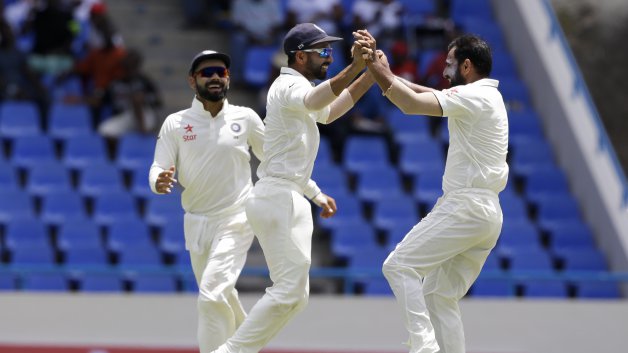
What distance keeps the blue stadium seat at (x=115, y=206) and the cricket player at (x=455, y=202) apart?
263 inches

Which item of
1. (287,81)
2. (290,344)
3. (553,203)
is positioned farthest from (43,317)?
(553,203)

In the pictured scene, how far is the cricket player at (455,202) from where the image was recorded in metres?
8.77

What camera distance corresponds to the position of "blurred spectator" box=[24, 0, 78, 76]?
16.8 metres

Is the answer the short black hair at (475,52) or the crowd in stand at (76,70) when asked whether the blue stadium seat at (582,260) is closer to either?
the crowd in stand at (76,70)

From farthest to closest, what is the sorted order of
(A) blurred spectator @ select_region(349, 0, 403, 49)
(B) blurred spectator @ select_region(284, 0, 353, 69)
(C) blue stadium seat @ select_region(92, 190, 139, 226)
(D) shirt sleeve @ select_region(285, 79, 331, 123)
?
(A) blurred spectator @ select_region(349, 0, 403, 49) → (B) blurred spectator @ select_region(284, 0, 353, 69) → (C) blue stadium seat @ select_region(92, 190, 139, 226) → (D) shirt sleeve @ select_region(285, 79, 331, 123)

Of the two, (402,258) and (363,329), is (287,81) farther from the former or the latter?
(363,329)

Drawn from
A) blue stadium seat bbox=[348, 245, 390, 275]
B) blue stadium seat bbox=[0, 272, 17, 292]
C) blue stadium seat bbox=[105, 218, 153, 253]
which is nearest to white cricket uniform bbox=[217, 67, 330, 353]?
blue stadium seat bbox=[0, 272, 17, 292]

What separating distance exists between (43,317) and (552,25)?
7.22 meters

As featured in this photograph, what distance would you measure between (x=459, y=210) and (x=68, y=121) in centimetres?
812

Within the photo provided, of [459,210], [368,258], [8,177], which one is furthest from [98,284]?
[459,210]

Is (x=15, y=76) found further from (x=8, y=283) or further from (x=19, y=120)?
(x=8, y=283)

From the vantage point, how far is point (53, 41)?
16.8 meters

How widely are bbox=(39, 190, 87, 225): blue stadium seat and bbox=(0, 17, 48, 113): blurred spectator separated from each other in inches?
55.2

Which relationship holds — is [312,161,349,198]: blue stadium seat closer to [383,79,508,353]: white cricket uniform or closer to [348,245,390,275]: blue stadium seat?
[348,245,390,275]: blue stadium seat
